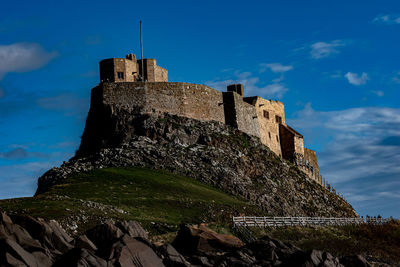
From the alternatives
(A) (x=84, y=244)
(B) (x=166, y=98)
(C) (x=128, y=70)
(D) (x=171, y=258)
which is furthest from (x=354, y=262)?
Answer: (C) (x=128, y=70)

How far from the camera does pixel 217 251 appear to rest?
127 feet

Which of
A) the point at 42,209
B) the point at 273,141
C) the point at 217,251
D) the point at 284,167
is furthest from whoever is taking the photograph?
the point at 273,141

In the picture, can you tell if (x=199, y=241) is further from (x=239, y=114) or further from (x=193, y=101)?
(x=239, y=114)

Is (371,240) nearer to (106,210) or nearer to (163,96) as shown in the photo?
(106,210)

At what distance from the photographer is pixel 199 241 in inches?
1512

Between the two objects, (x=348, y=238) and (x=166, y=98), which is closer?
(x=348, y=238)

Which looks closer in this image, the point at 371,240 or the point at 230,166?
the point at 371,240

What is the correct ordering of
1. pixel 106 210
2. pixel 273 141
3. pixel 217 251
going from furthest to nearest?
pixel 273 141 → pixel 106 210 → pixel 217 251

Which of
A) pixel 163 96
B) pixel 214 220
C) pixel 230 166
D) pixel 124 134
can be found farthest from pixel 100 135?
pixel 214 220

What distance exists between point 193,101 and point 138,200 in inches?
1133

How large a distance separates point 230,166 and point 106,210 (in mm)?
29780

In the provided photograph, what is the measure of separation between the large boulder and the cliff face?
2875cm

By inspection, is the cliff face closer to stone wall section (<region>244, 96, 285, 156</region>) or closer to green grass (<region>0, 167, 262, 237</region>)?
green grass (<region>0, 167, 262, 237</region>)

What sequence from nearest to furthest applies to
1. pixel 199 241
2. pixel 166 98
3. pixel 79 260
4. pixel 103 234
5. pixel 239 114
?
1. pixel 79 260
2. pixel 103 234
3. pixel 199 241
4. pixel 166 98
5. pixel 239 114
